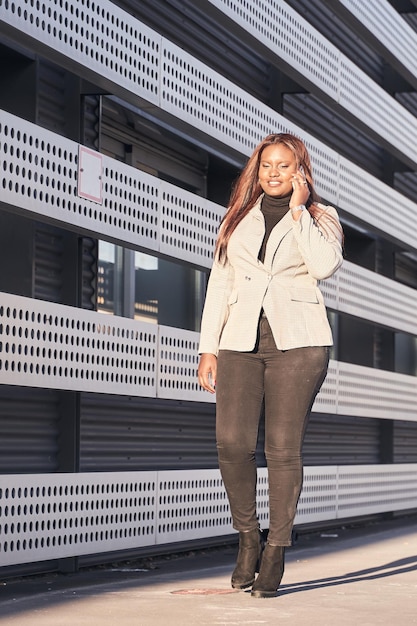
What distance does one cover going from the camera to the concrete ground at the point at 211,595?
4.74 m

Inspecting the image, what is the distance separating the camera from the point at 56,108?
6879mm

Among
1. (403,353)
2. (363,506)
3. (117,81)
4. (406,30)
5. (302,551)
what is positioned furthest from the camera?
(403,353)

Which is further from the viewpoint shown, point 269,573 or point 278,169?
point 278,169

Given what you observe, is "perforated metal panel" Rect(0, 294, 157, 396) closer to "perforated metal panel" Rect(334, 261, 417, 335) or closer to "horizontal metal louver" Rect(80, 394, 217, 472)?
"horizontal metal louver" Rect(80, 394, 217, 472)

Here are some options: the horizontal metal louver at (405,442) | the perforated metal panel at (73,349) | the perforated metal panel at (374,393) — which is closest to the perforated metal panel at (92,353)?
the perforated metal panel at (73,349)

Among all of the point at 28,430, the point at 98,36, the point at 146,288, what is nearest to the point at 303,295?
the point at 28,430

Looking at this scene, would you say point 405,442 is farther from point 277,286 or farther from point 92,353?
point 277,286

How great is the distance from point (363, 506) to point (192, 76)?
440 cm

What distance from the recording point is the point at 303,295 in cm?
540

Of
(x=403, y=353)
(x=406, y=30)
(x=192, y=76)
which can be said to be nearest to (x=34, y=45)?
(x=192, y=76)

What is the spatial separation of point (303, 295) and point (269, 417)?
20.5 inches

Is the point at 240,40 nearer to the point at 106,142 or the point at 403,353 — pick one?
the point at 106,142

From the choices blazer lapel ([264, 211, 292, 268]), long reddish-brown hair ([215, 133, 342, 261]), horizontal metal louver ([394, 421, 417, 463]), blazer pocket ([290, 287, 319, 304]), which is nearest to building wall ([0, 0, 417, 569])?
long reddish-brown hair ([215, 133, 342, 261])

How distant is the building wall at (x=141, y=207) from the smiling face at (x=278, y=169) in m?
1.09
